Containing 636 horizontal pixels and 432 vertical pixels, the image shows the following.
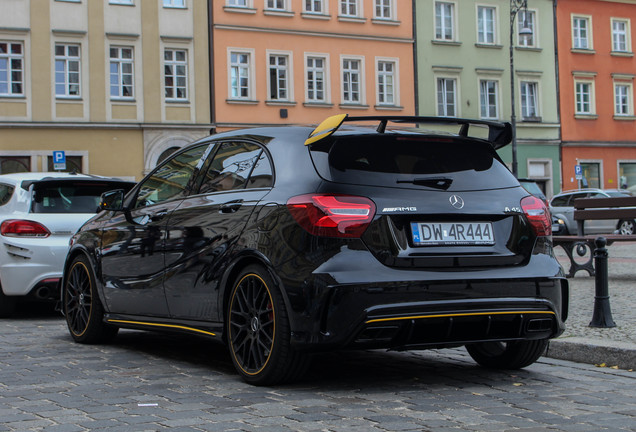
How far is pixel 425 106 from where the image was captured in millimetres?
44094

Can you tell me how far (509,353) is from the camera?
21.9 feet

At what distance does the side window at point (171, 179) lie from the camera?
715 centimetres

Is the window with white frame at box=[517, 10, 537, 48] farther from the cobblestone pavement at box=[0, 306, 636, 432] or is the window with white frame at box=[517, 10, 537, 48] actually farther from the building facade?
the cobblestone pavement at box=[0, 306, 636, 432]

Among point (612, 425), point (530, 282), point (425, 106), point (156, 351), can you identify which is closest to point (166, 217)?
point (156, 351)

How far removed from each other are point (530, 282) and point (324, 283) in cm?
126

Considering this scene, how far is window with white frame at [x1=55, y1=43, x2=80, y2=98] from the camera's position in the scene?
A: 36.3 meters

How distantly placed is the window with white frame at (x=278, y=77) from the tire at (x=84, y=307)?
32367mm

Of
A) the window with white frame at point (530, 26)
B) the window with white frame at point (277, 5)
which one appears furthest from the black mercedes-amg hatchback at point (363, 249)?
the window with white frame at point (530, 26)

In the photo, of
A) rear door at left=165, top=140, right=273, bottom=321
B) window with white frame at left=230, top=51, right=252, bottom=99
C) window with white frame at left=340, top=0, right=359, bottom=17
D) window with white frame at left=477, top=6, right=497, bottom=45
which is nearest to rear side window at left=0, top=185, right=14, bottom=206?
rear door at left=165, top=140, right=273, bottom=321

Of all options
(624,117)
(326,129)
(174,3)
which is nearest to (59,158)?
(174,3)

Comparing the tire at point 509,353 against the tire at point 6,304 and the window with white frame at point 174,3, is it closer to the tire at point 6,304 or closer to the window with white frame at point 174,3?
the tire at point 6,304

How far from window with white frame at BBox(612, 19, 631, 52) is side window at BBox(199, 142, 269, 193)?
151ft

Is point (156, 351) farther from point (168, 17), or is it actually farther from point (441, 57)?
point (441, 57)

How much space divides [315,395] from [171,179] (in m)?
2.39
